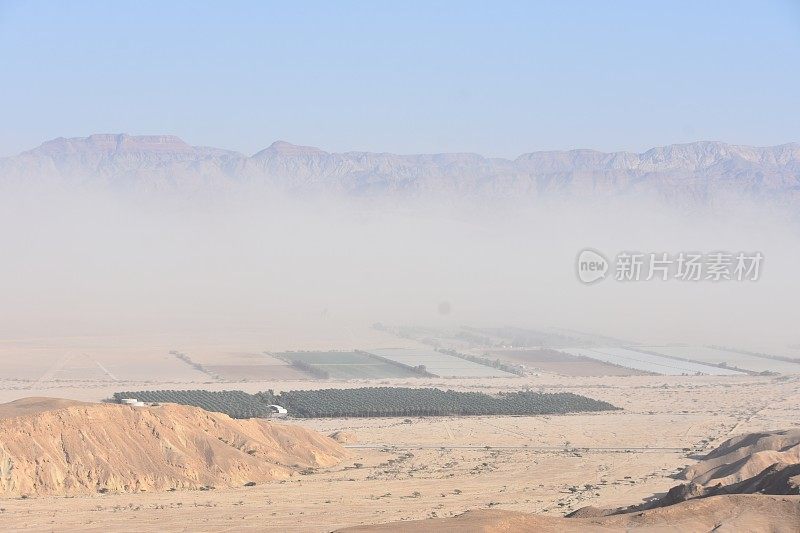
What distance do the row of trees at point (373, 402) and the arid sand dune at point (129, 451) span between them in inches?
421

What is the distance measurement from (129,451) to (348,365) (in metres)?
42.2

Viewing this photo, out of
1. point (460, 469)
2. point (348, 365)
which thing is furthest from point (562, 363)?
point (460, 469)

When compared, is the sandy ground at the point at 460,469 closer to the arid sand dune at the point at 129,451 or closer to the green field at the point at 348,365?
the arid sand dune at the point at 129,451

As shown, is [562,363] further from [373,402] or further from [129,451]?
[129,451]

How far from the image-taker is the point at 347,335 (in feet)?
359

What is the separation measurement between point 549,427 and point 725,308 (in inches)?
4213

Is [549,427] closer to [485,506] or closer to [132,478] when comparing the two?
[485,506]

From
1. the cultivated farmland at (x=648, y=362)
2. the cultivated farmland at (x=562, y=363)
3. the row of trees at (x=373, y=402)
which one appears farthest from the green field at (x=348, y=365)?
the cultivated farmland at (x=648, y=362)

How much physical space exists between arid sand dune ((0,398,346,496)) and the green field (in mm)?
30971

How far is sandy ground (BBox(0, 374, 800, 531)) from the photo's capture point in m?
35.0

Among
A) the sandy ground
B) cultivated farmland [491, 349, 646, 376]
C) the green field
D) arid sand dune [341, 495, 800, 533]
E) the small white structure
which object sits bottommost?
the green field

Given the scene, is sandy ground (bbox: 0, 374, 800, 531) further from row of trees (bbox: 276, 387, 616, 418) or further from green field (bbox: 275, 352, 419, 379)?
green field (bbox: 275, 352, 419, 379)

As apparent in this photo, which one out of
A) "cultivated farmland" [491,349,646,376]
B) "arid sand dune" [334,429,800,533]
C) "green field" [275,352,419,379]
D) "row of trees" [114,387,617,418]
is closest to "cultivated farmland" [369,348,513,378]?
"green field" [275,352,419,379]

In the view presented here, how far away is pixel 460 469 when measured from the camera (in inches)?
1727
